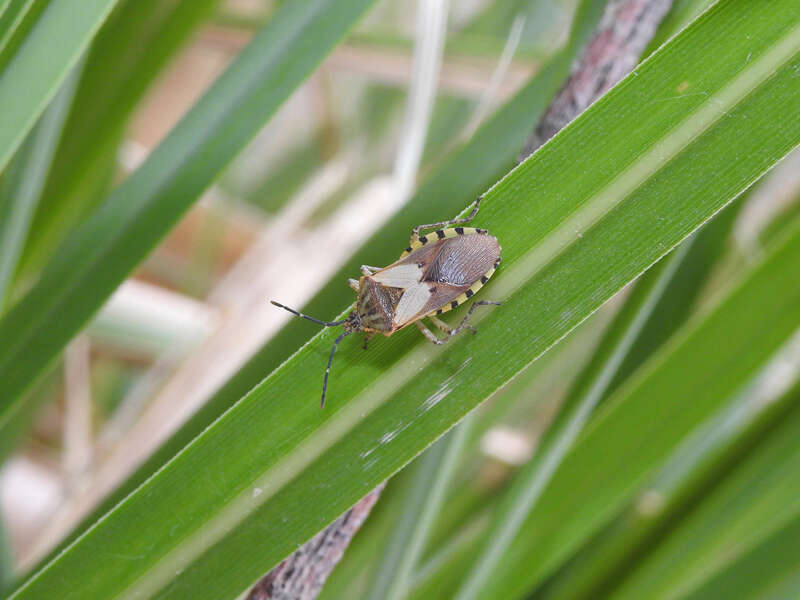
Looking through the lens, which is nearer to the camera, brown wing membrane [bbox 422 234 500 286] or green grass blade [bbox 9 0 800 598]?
green grass blade [bbox 9 0 800 598]

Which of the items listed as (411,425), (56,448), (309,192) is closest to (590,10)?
(411,425)

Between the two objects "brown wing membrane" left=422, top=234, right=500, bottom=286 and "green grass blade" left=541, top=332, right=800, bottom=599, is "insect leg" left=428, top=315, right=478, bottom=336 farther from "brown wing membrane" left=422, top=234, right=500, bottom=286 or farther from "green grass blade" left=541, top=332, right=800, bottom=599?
"green grass blade" left=541, top=332, right=800, bottom=599

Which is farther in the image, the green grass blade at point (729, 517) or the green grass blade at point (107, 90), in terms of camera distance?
the green grass blade at point (107, 90)

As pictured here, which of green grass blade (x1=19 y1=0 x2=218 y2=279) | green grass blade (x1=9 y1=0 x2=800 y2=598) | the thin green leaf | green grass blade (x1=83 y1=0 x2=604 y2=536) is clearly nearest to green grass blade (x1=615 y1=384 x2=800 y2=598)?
green grass blade (x1=9 y1=0 x2=800 y2=598)

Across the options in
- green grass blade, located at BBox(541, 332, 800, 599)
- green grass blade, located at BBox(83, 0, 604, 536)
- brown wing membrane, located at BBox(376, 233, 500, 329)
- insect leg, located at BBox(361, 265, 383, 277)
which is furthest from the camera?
green grass blade, located at BBox(541, 332, 800, 599)

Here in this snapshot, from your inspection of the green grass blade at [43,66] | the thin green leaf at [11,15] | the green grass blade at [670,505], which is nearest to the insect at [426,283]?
the green grass blade at [43,66]

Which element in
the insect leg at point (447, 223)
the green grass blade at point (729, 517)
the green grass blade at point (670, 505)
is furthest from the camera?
the green grass blade at point (670, 505)

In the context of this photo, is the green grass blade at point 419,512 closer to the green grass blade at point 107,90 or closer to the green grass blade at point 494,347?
the green grass blade at point 494,347
